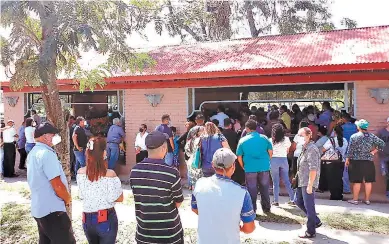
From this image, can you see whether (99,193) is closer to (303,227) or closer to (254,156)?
(254,156)

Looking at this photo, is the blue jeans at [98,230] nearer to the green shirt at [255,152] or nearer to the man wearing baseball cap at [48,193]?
the man wearing baseball cap at [48,193]

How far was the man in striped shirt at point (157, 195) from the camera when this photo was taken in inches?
128

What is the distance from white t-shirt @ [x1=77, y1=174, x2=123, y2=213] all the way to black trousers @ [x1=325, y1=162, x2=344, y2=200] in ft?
16.4

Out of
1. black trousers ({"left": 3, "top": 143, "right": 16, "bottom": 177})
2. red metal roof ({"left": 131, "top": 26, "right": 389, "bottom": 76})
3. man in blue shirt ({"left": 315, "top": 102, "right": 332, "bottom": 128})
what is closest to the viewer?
red metal roof ({"left": 131, "top": 26, "right": 389, "bottom": 76})

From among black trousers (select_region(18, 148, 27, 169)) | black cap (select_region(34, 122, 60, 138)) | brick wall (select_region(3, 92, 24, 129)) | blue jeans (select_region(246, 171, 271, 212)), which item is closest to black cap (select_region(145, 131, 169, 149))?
black cap (select_region(34, 122, 60, 138))

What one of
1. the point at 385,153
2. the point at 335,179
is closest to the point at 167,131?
the point at 335,179

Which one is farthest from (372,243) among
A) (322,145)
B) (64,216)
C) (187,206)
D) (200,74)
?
(200,74)

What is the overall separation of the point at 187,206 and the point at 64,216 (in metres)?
3.61

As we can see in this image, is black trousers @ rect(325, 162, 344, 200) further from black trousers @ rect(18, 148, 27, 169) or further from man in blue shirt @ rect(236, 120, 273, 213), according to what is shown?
black trousers @ rect(18, 148, 27, 169)

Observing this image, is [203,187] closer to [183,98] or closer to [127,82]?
[183,98]

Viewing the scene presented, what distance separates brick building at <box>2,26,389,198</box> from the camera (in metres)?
7.96

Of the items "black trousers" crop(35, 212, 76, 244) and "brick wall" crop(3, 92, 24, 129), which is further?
"brick wall" crop(3, 92, 24, 129)

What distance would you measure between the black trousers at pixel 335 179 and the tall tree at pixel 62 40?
405 centimetres

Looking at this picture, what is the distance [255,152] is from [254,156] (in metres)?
0.08
